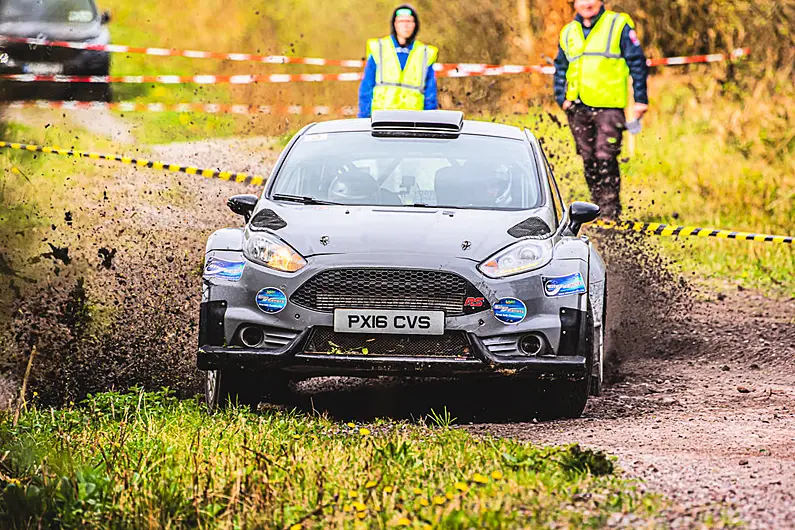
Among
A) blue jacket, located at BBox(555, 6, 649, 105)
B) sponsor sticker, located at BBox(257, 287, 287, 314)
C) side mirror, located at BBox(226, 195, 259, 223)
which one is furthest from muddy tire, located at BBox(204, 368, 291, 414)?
blue jacket, located at BBox(555, 6, 649, 105)

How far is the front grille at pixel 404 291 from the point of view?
7.50m

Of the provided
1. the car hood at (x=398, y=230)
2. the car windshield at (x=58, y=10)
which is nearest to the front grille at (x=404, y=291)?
the car hood at (x=398, y=230)

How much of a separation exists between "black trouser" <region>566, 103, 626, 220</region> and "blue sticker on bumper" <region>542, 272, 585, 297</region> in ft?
22.1

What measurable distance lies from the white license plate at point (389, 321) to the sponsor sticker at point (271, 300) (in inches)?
11.5

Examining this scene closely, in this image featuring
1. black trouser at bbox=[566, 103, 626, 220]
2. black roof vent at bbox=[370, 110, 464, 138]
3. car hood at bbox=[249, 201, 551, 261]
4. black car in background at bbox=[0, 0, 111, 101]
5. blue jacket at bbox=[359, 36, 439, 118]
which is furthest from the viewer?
black car in background at bbox=[0, 0, 111, 101]

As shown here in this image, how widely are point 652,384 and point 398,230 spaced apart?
2.72 m

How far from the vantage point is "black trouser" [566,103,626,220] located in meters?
14.3

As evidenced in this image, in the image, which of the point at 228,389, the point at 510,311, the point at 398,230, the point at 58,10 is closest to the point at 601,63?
the point at 398,230

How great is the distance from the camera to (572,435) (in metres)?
7.49

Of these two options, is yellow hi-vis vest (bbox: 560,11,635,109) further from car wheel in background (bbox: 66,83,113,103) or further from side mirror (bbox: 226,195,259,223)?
car wheel in background (bbox: 66,83,113,103)

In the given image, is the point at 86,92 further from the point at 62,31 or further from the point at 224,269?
the point at 224,269

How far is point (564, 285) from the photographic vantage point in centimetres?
764

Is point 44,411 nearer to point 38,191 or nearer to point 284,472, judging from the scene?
point 284,472

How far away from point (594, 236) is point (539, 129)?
316 inches
